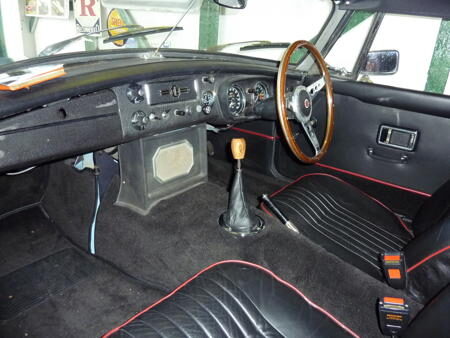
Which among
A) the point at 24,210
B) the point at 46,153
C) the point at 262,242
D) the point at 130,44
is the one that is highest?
the point at 130,44

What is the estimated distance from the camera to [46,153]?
1.30 m

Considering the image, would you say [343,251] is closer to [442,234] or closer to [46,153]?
[442,234]

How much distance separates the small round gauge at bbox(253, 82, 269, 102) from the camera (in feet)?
6.95

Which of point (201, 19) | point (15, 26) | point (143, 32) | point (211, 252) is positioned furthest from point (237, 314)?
point (15, 26)

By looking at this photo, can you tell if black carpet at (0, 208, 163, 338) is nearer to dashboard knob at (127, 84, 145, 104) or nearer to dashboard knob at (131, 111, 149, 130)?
dashboard knob at (131, 111, 149, 130)

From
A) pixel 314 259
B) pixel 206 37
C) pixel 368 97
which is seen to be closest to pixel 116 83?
pixel 314 259

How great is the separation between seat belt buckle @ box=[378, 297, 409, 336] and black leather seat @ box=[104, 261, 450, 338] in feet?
0.25

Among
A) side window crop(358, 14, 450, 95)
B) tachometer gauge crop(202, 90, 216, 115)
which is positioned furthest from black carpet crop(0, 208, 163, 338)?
side window crop(358, 14, 450, 95)

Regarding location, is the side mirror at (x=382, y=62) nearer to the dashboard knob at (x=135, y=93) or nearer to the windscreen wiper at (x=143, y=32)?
the windscreen wiper at (x=143, y=32)

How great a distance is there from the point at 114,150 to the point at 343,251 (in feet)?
4.65

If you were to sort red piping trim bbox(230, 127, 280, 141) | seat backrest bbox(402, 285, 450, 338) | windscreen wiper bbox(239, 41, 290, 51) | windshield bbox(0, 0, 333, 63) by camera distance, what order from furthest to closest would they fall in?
1. windshield bbox(0, 0, 333, 63)
2. red piping trim bbox(230, 127, 280, 141)
3. windscreen wiper bbox(239, 41, 290, 51)
4. seat backrest bbox(402, 285, 450, 338)

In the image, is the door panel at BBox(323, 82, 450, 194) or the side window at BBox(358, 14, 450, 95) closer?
the door panel at BBox(323, 82, 450, 194)

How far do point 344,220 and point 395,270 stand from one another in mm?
539

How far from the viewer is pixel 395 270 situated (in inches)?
51.1
